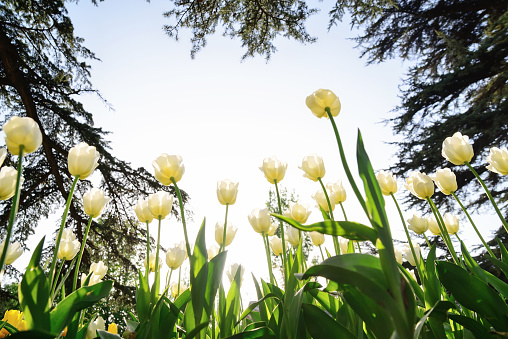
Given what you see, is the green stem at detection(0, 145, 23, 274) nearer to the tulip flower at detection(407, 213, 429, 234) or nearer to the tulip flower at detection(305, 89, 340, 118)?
the tulip flower at detection(305, 89, 340, 118)

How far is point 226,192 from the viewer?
1.22m

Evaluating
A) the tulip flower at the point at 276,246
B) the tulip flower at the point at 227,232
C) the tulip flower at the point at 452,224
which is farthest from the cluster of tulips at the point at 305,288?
the tulip flower at the point at 276,246

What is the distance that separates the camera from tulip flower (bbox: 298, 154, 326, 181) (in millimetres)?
1212

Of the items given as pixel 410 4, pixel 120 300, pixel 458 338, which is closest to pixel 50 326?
pixel 458 338

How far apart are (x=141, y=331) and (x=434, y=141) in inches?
287

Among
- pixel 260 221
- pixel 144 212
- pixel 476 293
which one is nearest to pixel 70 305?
pixel 144 212

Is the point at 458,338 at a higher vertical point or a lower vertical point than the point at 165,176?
lower

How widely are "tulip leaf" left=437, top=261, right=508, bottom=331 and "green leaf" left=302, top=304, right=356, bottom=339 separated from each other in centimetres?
28

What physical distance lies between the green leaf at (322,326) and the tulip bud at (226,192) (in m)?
0.50

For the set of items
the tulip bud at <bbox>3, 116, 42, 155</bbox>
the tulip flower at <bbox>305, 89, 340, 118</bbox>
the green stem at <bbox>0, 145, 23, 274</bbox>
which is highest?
the tulip flower at <bbox>305, 89, 340, 118</bbox>

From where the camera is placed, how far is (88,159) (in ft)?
3.12

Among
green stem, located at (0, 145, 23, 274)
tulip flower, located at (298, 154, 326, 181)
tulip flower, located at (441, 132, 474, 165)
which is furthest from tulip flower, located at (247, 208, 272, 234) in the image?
green stem, located at (0, 145, 23, 274)

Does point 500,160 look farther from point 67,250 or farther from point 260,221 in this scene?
point 67,250

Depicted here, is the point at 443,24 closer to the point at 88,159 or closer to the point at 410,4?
the point at 410,4
